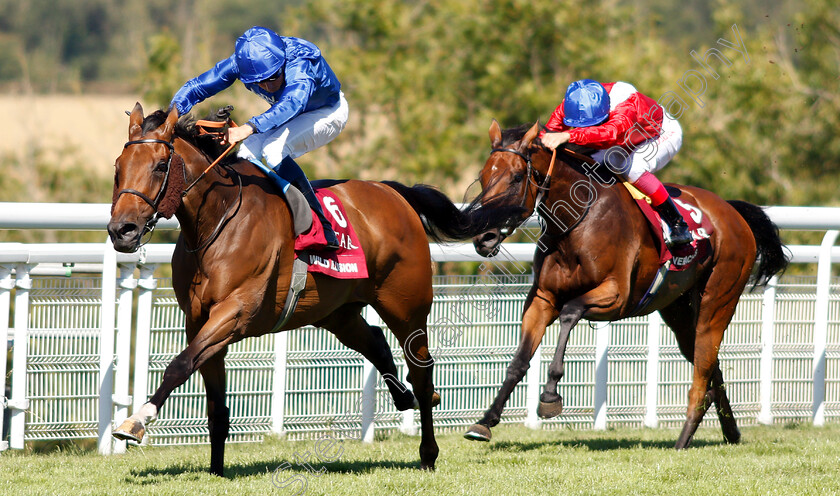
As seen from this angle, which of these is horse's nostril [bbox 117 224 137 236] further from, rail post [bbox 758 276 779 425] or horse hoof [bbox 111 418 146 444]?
rail post [bbox 758 276 779 425]

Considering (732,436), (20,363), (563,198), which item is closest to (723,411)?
(732,436)

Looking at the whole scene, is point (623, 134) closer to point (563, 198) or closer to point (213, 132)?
point (563, 198)

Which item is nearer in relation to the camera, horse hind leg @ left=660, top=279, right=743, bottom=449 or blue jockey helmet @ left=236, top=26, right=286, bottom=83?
blue jockey helmet @ left=236, top=26, right=286, bottom=83

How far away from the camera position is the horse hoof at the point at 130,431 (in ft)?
11.6

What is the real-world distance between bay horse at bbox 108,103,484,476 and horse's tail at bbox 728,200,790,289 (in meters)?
2.14

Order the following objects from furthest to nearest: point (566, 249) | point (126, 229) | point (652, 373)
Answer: point (652, 373)
point (566, 249)
point (126, 229)

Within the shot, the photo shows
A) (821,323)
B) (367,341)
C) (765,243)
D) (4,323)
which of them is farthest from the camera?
→ (821,323)

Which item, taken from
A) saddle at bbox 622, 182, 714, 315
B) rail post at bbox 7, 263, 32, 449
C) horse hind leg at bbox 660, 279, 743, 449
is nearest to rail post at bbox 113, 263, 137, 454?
rail post at bbox 7, 263, 32, 449

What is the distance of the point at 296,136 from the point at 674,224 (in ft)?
7.01

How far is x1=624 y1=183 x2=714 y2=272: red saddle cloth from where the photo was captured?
210 inches

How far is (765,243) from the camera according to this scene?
613cm

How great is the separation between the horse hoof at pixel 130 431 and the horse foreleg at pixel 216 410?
799 millimetres

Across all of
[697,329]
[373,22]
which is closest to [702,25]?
[373,22]

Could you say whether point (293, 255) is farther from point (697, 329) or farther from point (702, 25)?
point (702, 25)
